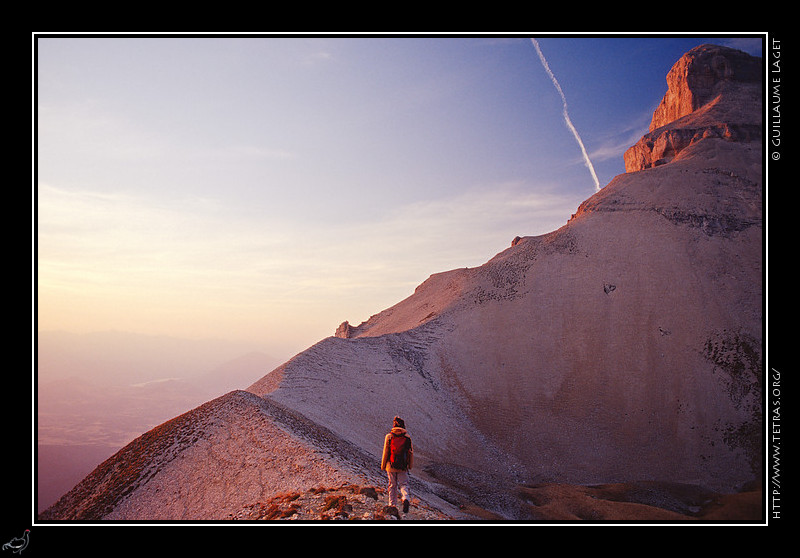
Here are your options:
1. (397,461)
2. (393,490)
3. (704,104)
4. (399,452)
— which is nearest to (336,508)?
(393,490)

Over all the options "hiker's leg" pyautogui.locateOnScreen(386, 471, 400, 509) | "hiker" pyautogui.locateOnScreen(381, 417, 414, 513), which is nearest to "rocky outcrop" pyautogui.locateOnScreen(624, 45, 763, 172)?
"hiker" pyautogui.locateOnScreen(381, 417, 414, 513)

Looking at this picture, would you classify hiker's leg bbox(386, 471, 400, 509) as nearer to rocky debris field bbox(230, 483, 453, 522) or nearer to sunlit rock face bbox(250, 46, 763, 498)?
rocky debris field bbox(230, 483, 453, 522)

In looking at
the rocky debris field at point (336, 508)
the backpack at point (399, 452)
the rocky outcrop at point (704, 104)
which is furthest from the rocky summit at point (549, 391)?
the backpack at point (399, 452)

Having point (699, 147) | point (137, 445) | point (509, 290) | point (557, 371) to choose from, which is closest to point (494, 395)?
point (557, 371)
